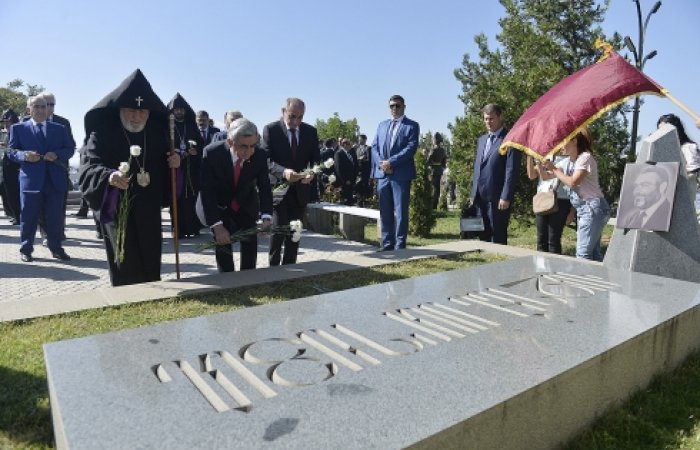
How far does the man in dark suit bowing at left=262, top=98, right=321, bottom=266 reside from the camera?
606 centimetres

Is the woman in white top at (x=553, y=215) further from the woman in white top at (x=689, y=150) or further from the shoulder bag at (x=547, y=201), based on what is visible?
the woman in white top at (x=689, y=150)

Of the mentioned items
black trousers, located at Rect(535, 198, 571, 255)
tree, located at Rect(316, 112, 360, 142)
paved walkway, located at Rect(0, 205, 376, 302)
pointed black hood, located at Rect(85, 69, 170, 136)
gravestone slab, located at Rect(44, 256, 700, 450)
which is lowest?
paved walkway, located at Rect(0, 205, 376, 302)

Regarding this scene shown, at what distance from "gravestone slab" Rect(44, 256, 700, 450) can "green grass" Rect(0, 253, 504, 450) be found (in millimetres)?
336

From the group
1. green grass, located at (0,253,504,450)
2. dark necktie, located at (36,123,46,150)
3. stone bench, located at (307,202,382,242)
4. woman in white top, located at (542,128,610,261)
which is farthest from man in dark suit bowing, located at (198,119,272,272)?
stone bench, located at (307,202,382,242)

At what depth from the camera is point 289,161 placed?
628 centimetres

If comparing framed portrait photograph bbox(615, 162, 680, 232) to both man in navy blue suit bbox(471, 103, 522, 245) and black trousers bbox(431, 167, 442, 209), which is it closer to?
man in navy blue suit bbox(471, 103, 522, 245)

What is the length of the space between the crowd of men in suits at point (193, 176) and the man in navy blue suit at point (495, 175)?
14 millimetres

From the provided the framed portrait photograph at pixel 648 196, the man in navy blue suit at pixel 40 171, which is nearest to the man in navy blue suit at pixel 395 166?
the framed portrait photograph at pixel 648 196

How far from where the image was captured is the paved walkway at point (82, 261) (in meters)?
5.89

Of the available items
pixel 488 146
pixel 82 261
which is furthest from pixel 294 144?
pixel 82 261

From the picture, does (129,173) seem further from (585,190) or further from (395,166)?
(585,190)

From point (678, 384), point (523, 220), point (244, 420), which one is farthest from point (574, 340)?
point (523, 220)

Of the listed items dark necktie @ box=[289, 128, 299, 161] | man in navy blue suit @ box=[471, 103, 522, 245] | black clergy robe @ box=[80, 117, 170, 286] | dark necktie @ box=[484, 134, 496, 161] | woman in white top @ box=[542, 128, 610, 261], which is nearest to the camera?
black clergy robe @ box=[80, 117, 170, 286]

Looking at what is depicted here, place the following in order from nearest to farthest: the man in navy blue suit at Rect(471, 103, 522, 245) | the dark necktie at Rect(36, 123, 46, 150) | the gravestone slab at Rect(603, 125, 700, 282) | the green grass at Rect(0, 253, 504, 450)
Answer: the green grass at Rect(0, 253, 504, 450) < the gravestone slab at Rect(603, 125, 700, 282) < the man in navy blue suit at Rect(471, 103, 522, 245) < the dark necktie at Rect(36, 123, 46, 150)
